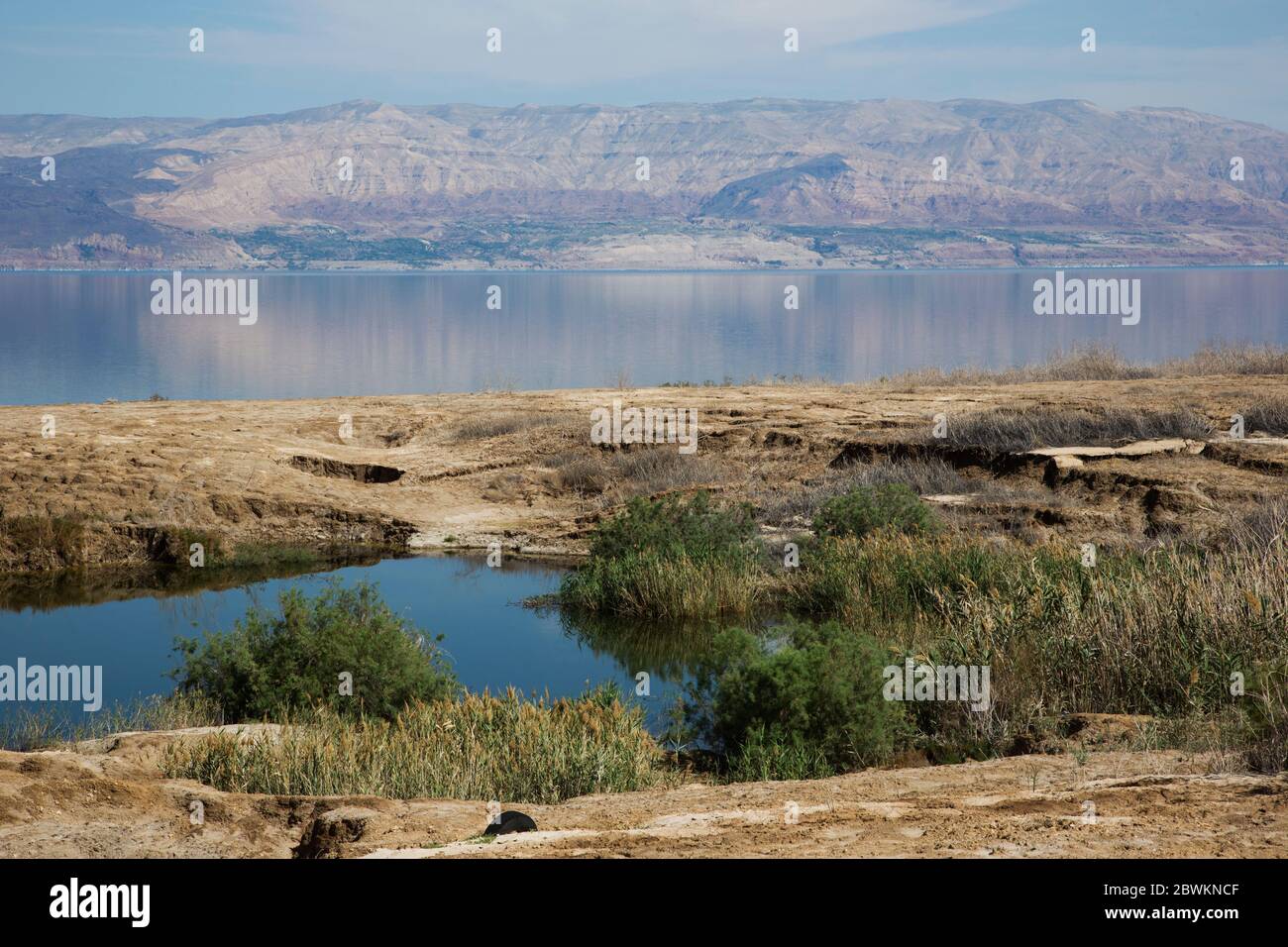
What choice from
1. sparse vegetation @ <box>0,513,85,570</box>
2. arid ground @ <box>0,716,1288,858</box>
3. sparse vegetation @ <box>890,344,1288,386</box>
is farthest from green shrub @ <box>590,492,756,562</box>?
sparse vegetation @ <box>890,344,1288,386</box>

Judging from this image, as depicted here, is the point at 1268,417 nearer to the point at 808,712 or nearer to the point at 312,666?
the point at 808,712

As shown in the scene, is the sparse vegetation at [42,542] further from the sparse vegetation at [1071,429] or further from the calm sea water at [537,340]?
the calm sea water at [537,340]

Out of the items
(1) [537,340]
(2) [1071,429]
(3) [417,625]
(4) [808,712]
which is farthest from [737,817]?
(1) [537,340]

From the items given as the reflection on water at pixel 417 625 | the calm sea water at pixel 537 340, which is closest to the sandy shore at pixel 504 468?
the reflection on water at pixel 417 625

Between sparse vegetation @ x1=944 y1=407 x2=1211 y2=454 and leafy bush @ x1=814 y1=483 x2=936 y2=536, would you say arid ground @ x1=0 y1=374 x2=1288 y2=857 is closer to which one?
sparse vegetation @ x1=944 y1=407 x2=1211 y2=454
